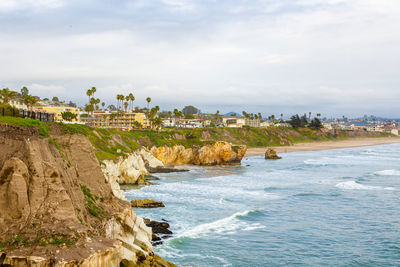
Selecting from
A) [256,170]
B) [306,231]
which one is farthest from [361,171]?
[306,231]

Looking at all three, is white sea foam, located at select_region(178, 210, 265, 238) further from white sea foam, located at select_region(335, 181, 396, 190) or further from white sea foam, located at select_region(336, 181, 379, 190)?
white sea foam, located at select_region(336, 181, 379, 190)

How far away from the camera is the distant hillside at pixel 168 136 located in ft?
77.6

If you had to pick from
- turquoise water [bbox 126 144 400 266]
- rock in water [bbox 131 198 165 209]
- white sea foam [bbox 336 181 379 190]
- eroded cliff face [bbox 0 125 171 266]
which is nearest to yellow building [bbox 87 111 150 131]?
turquoise water [bbox 126 144 400 266]

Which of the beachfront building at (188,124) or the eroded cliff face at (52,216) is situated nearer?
the eroded cliff face at (52,216)

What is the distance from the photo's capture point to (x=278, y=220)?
1390 inches

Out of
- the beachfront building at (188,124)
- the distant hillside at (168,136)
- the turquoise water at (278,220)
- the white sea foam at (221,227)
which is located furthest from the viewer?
the beachfront building at (188,124)

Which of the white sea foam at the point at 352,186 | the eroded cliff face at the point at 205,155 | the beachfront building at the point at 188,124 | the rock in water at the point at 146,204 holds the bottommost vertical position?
the rock in water at the point at 146,204

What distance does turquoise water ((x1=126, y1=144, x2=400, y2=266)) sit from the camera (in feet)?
86.2

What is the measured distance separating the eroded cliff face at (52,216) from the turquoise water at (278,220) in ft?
20.1

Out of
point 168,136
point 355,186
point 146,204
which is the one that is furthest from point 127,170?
point 168,136

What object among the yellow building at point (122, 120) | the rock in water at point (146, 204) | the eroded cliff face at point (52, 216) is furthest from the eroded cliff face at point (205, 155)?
the yellow building at point (122, 120)

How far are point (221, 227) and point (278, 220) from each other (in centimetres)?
584

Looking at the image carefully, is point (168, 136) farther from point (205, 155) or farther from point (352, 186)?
point (352, 186)

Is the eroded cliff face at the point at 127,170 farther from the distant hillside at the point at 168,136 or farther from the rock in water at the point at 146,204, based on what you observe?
the rock in water at the point at 146,204
